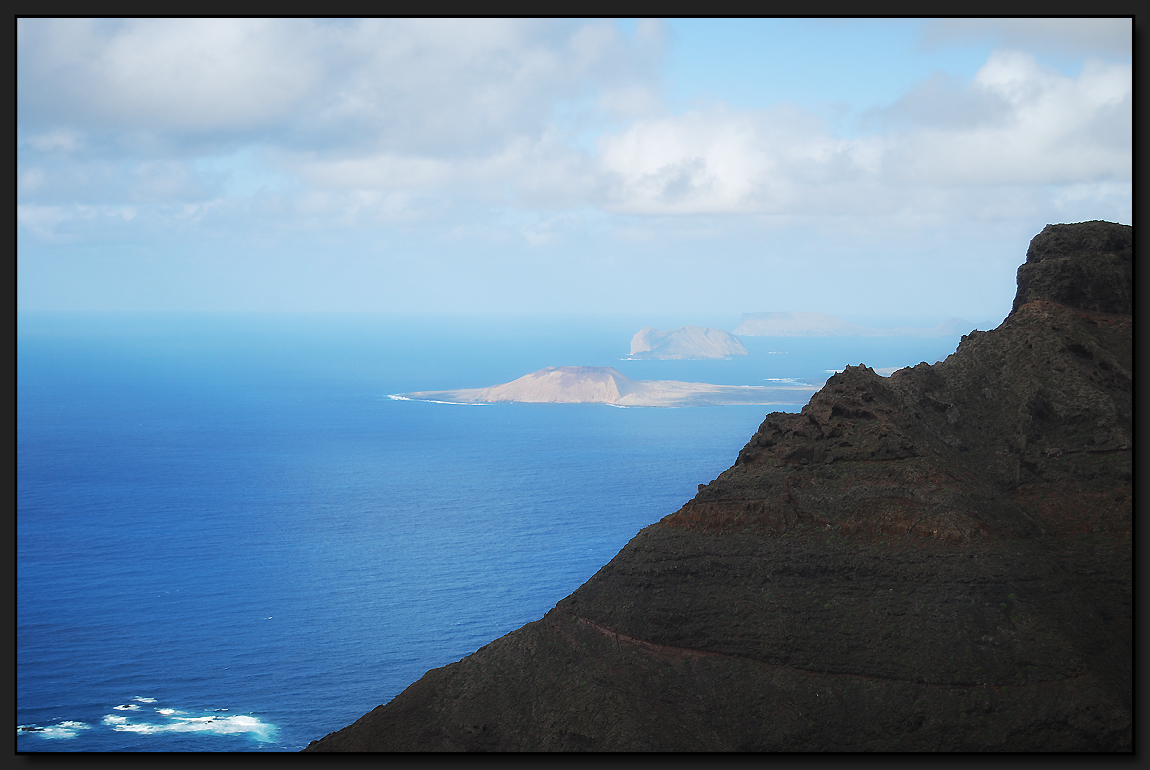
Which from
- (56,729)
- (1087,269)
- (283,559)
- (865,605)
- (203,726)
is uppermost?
(1087,269)

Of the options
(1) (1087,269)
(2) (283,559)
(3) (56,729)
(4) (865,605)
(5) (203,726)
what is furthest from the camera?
(2) (283,559)

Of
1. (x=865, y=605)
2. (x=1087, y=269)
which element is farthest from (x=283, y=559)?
(x=1087, y=269)

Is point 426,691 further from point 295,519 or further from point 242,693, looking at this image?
point 295,519

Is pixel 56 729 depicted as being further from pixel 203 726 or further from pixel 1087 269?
pixel 1087 269

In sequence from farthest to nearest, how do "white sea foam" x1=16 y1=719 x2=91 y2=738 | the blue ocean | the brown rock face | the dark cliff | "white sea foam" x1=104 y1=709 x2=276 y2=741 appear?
1. the blue ocean
2. "white sea foam" x1=104 y1=709 x2=276 y2=741
3. "white sea foam" x1=16 y1=719 x2=91 y2=738
4. the brown rock face
5. the dark cliff

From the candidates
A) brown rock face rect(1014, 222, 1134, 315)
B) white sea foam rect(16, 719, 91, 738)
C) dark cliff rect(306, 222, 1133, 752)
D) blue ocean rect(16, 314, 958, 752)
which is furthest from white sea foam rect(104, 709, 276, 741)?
brown rock face rect(1014, 222, 1134, 315)

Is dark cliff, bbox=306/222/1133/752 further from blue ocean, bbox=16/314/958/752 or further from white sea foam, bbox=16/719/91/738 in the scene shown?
white sea foam, bbox=16/719/91/738

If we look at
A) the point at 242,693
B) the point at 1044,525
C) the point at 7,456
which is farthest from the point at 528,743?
the point at 242,693
